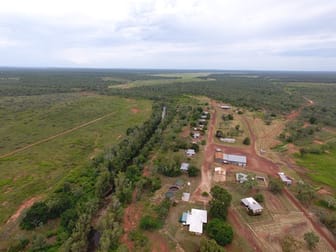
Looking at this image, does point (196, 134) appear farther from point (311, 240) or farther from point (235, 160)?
point (311, 240)

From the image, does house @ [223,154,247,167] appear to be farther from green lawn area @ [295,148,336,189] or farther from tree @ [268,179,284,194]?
green lawn area @ [295,148,336,189]

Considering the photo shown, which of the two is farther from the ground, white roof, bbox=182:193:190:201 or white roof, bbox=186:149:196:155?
white roof, bbox=186:149:196:155

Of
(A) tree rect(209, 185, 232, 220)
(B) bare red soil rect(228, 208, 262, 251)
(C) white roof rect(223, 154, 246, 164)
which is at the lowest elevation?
(B) bare red soil rect(228, 208, 262, 251)

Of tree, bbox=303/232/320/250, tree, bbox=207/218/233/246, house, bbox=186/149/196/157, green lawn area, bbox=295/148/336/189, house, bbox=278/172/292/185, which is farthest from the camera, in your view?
house, bbox=186/149/196/157

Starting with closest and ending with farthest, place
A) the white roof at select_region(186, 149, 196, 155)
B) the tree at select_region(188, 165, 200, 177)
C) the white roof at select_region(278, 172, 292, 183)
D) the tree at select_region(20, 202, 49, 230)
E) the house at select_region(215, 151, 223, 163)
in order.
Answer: the tree at select_region(20, 202, 49, 230), the white roof at select_region(278, 172, 292, 183), the tree at select_region(188, 165, 200, 177), the house at select_region(215, 151, 223, 163), the white roof at select_region(186, 149, 196, 155)

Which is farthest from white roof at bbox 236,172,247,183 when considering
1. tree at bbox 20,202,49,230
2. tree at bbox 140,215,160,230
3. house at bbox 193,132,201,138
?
tree at bbox 20,202,49,230

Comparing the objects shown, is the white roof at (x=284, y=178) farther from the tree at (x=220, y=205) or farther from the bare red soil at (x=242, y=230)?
the tree at (x=220, y=205)
